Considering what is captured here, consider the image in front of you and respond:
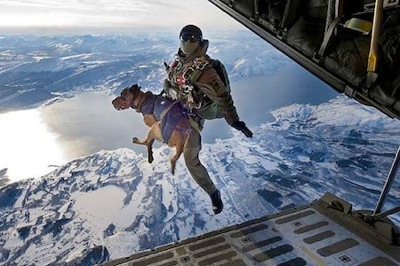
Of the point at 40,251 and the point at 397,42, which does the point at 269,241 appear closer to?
the point at 397,42

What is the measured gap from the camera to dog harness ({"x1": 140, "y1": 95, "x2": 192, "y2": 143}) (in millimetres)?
3816

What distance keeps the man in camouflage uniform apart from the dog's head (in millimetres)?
399

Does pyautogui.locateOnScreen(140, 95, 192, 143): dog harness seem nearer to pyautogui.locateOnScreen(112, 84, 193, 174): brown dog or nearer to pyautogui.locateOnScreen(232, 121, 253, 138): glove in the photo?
pyautogui.locateOnScreen(112, 84, 193, 174): brown dog

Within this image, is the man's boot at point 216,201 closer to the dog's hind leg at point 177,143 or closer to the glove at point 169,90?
the dog's hind leg at point 177,143

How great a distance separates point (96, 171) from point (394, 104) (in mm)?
71748

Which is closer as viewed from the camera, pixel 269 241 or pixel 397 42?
pixel 397 42

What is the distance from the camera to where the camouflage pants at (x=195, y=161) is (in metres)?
4.04

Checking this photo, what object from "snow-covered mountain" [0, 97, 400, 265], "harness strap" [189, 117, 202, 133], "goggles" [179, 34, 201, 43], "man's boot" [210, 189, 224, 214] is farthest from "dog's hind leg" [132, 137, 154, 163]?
"snow-covered mountain" [0, 97, 400, 265]

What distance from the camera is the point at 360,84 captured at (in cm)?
289

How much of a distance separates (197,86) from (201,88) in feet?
0.20

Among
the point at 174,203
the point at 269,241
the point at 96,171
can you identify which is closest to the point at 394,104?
the point at 269,241

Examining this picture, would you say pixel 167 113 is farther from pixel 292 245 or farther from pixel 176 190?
pixel 176 190

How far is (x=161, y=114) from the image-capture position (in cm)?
382

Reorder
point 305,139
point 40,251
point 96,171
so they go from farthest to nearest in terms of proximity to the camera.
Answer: point 305,139 → point 96,171 → point 40,251
